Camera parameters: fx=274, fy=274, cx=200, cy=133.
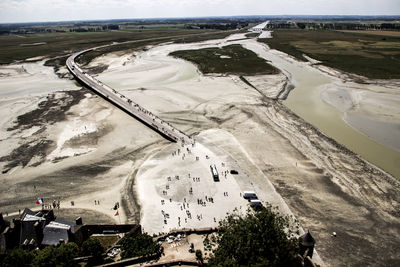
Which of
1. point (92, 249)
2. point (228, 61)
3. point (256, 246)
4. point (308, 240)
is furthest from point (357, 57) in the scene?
point (92, 249)

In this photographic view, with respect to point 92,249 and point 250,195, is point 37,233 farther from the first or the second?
point 250,195

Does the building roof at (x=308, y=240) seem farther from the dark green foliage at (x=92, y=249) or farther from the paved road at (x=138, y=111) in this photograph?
the paved road at (x=138, y=111)

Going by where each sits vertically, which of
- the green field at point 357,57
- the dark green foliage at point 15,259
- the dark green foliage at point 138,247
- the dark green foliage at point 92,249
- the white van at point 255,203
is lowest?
the white van at point 255,203

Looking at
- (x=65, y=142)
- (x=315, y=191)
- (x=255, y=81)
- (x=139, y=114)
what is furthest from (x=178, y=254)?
(x=255, y=81)

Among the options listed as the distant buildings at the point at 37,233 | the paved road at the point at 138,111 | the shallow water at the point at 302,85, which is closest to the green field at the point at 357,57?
the shallow water at the point at 302,85

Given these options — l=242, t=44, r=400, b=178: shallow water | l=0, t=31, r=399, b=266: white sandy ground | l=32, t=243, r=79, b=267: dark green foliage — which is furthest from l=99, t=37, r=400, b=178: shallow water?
l=32, t=243, r=79, b=267: dark green foliage

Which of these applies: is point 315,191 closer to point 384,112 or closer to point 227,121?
point 227,121
